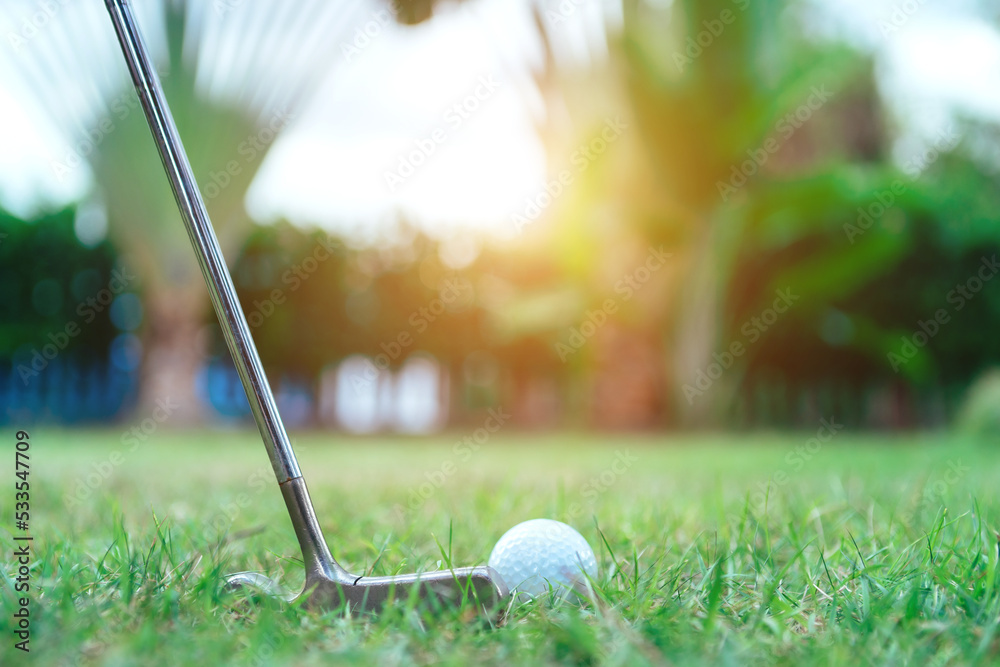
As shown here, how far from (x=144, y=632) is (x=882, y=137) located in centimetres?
1369

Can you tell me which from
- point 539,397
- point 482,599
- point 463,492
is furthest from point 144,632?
point 539,397

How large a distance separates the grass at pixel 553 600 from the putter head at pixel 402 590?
0.09 feet

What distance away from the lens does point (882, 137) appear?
40.1 ft

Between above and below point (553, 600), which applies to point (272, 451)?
above

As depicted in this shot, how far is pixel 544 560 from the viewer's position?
1.24m

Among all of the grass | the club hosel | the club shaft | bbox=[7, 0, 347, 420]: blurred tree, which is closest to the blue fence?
bbox=[7, 0, 347, 420]: blurred tree

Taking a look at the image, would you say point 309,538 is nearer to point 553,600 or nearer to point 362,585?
point 362,585

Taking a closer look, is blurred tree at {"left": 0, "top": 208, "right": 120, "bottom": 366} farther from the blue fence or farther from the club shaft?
the club shaft

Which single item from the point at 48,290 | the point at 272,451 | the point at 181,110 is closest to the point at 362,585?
the point at 272,451

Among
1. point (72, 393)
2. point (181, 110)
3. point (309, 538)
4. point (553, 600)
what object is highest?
point (181, 110)

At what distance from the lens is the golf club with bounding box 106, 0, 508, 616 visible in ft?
3.51

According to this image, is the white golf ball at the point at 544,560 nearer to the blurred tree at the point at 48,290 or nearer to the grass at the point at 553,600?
the grass at the point at 553,600

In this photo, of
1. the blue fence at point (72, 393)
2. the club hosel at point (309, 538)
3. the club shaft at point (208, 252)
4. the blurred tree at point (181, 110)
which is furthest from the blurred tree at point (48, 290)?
the club hosel at point (309, 538)

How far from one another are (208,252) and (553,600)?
759mm
